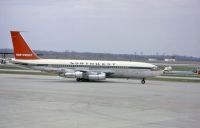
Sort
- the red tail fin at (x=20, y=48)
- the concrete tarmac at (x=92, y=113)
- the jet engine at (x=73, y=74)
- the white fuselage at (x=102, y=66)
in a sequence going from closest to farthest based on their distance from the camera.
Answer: the concrete tarmac at (x=92, y=113), the jet engine at (x=73, y=74), the white fuselage at (x=102, y=66), the red tail fin at (x=20, y=48)

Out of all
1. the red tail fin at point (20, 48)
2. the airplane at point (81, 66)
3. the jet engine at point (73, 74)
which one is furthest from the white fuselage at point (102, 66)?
the jet engine at point (73, 74)

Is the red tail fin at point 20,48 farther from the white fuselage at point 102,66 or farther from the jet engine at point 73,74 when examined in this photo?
the jet engine at point 73,74

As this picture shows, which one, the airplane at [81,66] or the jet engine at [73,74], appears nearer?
the jet engine at [73,74]

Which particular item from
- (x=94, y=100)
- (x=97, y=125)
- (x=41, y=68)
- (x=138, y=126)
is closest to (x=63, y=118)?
(x=97, y=125)

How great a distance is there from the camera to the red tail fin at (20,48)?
187 feet

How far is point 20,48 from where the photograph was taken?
57500 mm

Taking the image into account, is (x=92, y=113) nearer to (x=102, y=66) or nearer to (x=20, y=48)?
(x=102, y=66)

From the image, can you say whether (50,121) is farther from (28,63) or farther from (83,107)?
(28,63)

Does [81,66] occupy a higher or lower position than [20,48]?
lower

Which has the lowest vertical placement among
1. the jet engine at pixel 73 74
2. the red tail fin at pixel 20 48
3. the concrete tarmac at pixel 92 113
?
the concrete tarmac at pixel 92 113

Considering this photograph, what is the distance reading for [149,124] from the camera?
20.0 meters

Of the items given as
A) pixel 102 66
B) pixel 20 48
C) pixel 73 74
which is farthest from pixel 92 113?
pixel 20 48

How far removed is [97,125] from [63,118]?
8.04 ft

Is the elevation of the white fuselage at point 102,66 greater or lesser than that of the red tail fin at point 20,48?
lesser
